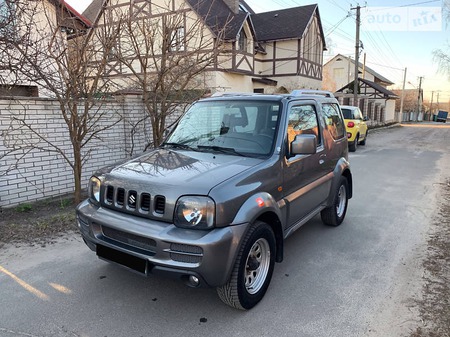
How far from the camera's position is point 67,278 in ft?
11.8

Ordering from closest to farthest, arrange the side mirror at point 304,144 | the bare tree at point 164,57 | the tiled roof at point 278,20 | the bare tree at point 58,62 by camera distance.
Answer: the side mirror at point 304,144
the bare tree at point 58,62
the bare tree at point 164,57
the tiled roof at point 278,20

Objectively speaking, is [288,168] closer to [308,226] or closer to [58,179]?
[308,226]

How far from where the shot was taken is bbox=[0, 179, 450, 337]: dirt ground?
3.01 meters

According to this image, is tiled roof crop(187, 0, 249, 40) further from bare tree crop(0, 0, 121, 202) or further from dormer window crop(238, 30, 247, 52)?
bare tree crop(0, 0, 121, 202)

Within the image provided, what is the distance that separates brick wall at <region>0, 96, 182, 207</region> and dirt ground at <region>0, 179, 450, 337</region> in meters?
0.30

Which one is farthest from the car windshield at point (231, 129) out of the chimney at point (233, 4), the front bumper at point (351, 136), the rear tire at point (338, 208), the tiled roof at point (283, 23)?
the chimney at point (233, 4)

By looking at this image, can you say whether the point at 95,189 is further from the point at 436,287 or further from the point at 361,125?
the point at 361,125

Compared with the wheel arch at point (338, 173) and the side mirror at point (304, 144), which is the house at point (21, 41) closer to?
the side mirror at point (304, 144)

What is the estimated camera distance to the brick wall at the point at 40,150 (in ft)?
17.9

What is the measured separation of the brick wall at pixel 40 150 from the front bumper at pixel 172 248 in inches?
137

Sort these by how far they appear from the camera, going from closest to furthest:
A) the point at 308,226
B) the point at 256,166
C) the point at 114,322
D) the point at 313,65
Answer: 1. the point at 114,322
2. the point at 256,166
3. the point at 308,226
4. the point at 313,65

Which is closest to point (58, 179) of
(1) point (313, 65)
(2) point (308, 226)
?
(2) point (308, 226)

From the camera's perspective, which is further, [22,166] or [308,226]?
[22,166]

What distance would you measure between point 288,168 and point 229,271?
1.34 metres
